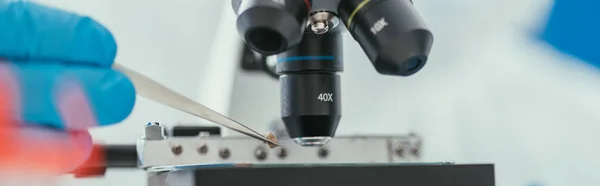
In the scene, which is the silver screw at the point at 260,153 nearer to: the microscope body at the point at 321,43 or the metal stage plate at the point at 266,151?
the metal stage plate at the point at 266,151

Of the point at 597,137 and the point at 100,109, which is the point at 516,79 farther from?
the point at 100,109

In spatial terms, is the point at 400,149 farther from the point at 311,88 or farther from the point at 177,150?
the point at 311,88

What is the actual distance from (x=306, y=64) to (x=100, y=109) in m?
0.18

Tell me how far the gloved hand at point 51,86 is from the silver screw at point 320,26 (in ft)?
0.53

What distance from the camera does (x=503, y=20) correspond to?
0.98 metres

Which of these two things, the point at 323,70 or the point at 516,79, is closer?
the point at 323,70

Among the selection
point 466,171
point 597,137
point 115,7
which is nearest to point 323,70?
point 466,171

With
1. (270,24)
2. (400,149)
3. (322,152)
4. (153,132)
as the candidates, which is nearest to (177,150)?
(153,132)

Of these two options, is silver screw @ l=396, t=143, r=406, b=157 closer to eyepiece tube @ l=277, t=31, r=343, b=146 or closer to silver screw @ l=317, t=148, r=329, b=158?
silver screw @ l=317, t=148, r=329, b=158

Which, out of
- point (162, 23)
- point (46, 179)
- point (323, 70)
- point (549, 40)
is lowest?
point (46, 179)

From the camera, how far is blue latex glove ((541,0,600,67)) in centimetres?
79

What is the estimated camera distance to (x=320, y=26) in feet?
1.84

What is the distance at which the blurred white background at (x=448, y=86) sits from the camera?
0.86 m

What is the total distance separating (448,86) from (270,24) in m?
0.74
